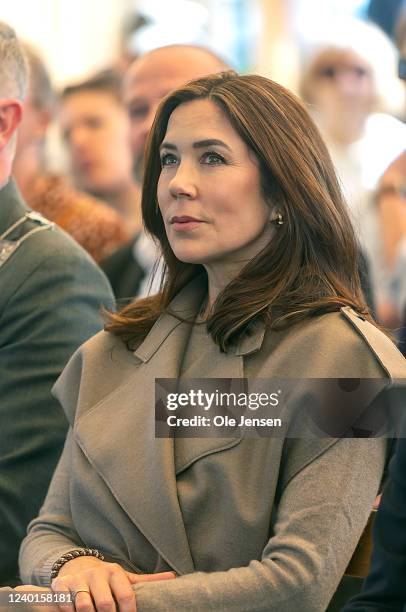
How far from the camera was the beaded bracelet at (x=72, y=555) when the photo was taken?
2.37 meters

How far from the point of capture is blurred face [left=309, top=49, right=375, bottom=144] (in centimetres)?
500

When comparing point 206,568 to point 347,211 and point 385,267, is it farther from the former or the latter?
point 385,267

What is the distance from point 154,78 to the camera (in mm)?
3955

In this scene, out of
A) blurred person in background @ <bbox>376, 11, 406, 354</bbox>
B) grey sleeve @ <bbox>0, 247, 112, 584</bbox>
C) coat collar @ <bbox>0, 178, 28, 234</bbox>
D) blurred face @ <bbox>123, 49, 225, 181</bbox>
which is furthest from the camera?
blurred person in background @ <bbox>376, 11, 406, 354</bbox>

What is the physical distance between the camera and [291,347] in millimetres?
2299

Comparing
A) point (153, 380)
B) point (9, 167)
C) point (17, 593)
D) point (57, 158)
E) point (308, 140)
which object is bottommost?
point (57, 158)

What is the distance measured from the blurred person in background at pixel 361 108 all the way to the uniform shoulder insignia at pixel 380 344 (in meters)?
2.51

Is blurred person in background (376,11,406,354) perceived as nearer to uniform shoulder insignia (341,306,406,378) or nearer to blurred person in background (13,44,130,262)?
blurred person in background (13,44,130,262)

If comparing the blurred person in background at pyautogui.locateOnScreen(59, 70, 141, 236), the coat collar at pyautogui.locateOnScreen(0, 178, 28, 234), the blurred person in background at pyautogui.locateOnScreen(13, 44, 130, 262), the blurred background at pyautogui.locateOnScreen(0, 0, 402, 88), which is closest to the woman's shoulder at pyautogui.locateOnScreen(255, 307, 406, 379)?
the coat collar at pyautogui.locateOnScreen(0, 178, 28, 234)

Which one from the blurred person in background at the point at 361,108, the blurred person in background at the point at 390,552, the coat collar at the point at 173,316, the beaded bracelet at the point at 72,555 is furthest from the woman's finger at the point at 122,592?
the blurred person in background at the point at 361,108

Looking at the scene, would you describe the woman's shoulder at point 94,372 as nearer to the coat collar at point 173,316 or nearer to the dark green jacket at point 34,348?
the coat collar at point 173,316

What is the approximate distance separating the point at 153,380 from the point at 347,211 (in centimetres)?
50

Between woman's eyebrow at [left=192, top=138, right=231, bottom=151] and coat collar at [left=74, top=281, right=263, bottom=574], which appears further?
woman's eyebrow at [left=192, top=138, right=231, bottom=151]

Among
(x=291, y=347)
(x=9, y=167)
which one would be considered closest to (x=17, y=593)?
(x=291, y=347)
